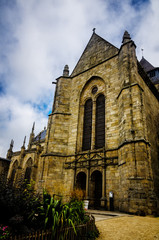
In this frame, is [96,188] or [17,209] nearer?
[17,209]

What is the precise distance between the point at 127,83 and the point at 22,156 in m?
20.0

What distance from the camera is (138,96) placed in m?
10.2

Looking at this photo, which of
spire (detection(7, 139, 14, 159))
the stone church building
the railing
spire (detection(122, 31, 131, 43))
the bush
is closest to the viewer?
the railing

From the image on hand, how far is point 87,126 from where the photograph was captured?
46.1 ft

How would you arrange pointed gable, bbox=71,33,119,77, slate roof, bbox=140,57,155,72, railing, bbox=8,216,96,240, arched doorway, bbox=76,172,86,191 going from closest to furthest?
1. railing, bbox=8,216,96,240
2. arched doorway, bbox=76,172,86,191
3. pointed gable, bbox=71,33,119,77
4. slate roof, bbox=140,57,155,72

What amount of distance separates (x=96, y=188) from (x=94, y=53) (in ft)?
39.9

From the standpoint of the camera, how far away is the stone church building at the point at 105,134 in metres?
8.70

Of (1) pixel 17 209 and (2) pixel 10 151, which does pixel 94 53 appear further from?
(2) pixel 10 151

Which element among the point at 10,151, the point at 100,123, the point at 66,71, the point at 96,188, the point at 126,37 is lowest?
the point at 96,188

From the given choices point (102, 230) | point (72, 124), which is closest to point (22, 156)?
point (72, 124)

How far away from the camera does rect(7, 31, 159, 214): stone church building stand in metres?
8.70

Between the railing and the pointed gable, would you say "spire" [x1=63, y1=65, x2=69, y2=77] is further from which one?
the railing

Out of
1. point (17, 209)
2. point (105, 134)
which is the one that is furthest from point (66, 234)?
point (105, 134)

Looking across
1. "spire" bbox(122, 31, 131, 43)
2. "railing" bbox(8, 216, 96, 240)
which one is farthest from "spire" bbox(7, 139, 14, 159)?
"railing" bbox(8, 216, 96, 240)
